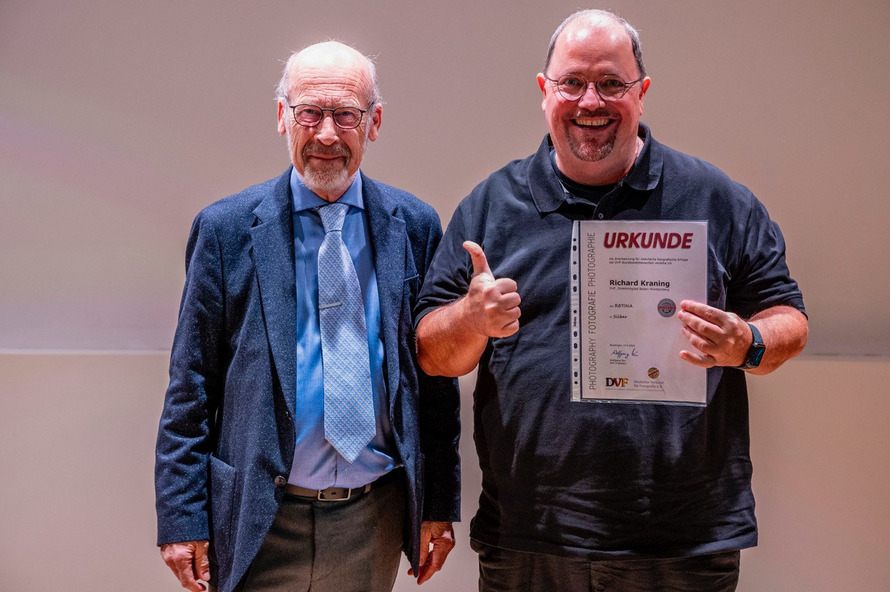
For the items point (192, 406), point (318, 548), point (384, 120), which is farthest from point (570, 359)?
point (384, 120)

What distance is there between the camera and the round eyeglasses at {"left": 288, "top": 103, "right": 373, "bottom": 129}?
1.95m

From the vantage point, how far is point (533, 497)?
188 cm

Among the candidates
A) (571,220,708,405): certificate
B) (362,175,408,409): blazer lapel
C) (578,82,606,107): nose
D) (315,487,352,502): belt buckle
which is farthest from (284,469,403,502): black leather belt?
(578,82,606,107): nose

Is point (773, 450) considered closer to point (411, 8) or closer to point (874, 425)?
point (874, 425)

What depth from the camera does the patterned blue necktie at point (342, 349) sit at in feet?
6.11

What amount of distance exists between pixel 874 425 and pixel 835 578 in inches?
21.0

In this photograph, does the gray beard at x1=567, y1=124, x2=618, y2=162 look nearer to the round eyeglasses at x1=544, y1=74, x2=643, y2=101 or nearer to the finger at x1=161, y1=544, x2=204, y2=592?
the round eyeglasses at x1=544, y1=74, x2=643, y2=101

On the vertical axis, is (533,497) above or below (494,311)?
below

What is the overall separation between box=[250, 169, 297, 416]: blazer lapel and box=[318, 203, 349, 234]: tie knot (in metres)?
0.08

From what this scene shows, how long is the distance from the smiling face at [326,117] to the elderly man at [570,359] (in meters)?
0.32

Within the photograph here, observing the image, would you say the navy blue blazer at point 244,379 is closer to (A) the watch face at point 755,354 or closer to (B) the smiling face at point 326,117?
(B) the smiling face at point 326,117

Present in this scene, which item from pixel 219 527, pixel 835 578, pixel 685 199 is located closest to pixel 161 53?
pixel 219 527

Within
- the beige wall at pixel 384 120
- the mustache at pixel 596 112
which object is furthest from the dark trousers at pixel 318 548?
the beige wall at pixel 384 120
